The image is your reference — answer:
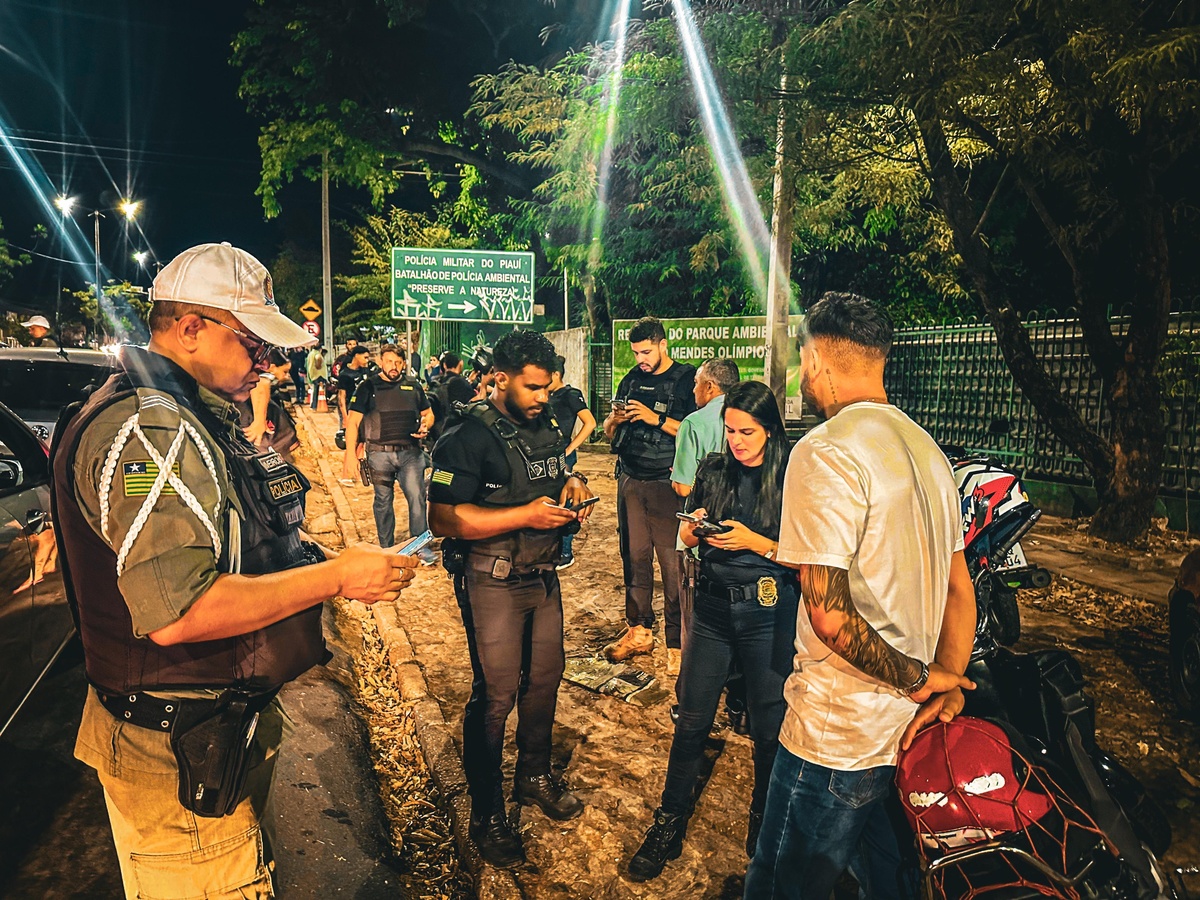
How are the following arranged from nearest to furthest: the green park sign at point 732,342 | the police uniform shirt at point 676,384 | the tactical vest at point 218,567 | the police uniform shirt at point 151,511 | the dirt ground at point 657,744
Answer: the police uniform shirt at point 151,511 → the tactical vest at point 218,567 → the dirt ground at point 657,744 → the police uniform shirt at point 676,384 → the green park sign at point 732,342

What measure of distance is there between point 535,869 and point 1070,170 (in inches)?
322

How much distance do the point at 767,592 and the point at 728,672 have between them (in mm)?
380

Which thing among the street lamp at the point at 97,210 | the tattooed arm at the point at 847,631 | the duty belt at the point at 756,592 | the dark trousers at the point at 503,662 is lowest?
the dark trousers at the point at 503,662

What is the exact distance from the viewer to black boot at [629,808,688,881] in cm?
304

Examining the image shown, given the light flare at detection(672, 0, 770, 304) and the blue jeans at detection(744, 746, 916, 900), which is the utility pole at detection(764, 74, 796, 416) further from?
the blue jeans at detection(744, 746, 916, 900)

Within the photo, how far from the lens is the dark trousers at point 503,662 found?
3.21 meters

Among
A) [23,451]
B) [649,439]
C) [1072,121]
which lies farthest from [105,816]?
[1072,121]

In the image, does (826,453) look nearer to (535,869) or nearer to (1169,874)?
(535,869)

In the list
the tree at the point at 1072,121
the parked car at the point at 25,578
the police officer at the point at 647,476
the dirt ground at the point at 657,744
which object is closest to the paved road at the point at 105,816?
the dirt ground at the point at 657,744

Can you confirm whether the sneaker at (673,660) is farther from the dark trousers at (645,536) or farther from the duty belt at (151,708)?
the duty belt at (151,708)

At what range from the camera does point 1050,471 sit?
945 cm

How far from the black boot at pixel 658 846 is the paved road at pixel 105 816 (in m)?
0.94

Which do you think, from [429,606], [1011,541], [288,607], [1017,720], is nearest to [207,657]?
[288,607]

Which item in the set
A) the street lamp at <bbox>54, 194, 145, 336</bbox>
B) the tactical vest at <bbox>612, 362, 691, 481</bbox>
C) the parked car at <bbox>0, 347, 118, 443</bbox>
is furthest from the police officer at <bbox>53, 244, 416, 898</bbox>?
the street lamp at <bbox>54, 194, 145, 336</bbox>
